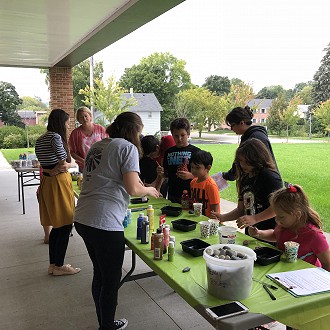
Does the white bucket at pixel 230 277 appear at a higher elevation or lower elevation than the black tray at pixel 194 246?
higher

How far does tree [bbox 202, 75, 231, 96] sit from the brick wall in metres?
24.1

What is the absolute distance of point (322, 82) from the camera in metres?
35.2

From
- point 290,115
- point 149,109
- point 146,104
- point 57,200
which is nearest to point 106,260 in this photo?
point 57,200

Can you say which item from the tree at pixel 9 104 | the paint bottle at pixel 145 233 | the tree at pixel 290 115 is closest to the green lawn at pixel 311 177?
the paint bottle at pixel 145 233

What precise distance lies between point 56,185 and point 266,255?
83.2 inches

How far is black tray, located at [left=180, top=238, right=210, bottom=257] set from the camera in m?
1.70

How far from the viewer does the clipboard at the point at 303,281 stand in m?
1.32

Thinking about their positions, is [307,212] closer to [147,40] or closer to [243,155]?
[243,155]

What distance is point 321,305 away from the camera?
127cm

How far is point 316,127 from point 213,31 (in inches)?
568

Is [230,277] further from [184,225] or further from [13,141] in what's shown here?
[13,141]

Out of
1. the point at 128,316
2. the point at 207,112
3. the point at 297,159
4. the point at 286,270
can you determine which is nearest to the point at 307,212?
the point at 286,270

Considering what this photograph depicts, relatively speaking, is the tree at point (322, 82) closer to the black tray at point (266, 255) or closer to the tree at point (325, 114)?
the tree at point (325, 114)

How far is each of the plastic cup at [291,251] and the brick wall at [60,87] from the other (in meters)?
8.18
